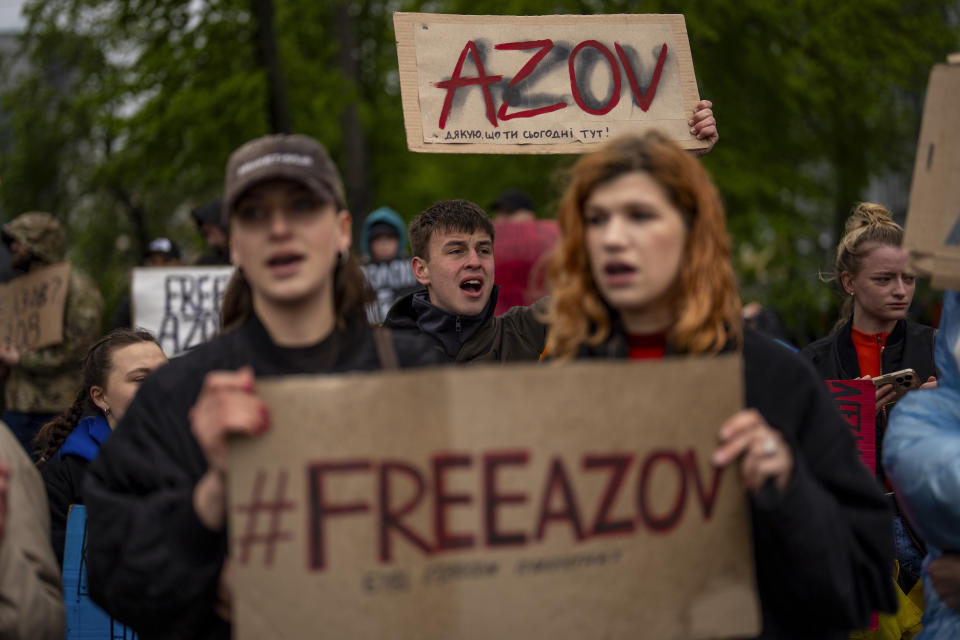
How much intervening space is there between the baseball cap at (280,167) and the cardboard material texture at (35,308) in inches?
197

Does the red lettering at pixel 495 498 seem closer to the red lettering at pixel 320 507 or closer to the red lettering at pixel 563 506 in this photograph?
the red lettering at pixel 563 506

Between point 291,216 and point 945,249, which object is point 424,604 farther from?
point 945,249

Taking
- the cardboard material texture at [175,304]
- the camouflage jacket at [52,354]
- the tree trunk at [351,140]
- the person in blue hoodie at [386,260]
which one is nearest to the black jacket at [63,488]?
the camouflage jacket at [52,354]

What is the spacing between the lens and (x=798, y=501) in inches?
92.2

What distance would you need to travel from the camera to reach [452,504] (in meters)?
2.29

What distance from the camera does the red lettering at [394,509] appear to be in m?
2.28

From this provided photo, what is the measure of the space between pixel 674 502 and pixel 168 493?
108 centimetres

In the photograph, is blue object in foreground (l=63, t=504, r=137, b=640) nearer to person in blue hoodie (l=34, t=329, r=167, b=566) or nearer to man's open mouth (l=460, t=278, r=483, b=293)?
person in blue hoodie (l=34, t=329, r=167, b=566)

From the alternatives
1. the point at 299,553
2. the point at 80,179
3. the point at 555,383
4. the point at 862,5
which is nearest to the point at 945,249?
the point at 555,383

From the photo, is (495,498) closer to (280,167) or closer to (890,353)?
(280,167)

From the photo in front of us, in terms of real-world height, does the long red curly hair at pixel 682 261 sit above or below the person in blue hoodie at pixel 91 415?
above

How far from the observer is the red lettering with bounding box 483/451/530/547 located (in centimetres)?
230

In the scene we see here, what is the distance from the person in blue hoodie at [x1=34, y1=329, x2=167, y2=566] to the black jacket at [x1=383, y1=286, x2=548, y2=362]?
103cm

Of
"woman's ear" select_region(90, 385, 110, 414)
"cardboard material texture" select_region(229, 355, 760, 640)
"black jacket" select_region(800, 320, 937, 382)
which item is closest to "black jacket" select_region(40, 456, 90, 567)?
"woman's ear" select_region(90, 385, 110, 414)
